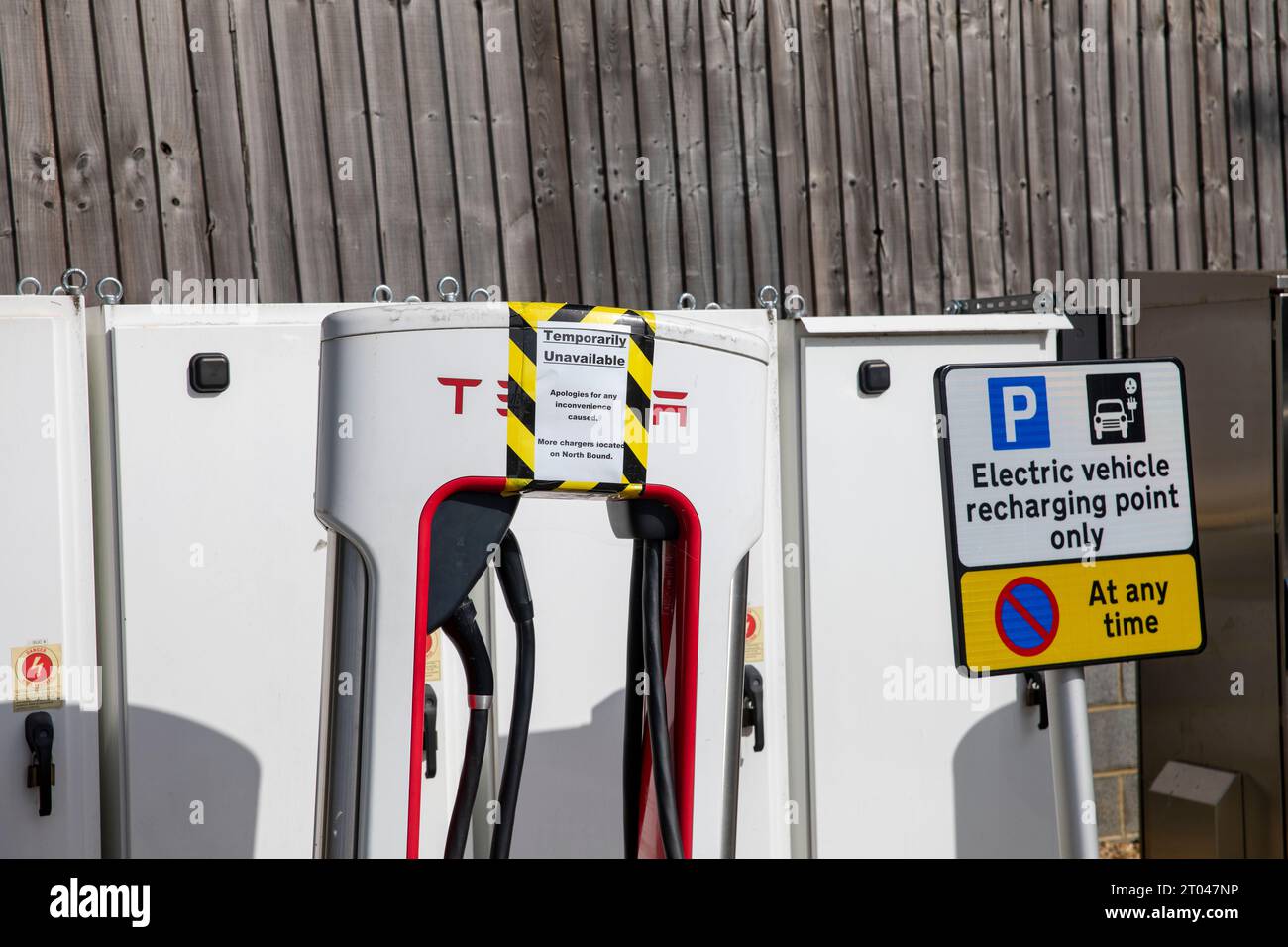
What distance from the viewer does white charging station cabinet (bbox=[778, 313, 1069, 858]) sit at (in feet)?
11.5

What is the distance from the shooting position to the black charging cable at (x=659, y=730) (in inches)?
88.7

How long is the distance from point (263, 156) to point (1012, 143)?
300cm

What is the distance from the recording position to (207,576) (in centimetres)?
300

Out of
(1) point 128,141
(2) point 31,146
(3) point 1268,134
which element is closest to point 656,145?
(1) point 128,141

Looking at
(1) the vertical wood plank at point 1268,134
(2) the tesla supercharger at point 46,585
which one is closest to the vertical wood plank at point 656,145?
(2) the tesla supercharger at point 46,585

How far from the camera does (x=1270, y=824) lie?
14.3 feet

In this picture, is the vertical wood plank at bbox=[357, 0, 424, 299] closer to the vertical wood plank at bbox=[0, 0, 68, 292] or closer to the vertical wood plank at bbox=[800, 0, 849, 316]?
the vertical wood plank at bbox=[0, 0, 68, 292]

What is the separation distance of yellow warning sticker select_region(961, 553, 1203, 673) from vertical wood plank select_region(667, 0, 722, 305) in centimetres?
262

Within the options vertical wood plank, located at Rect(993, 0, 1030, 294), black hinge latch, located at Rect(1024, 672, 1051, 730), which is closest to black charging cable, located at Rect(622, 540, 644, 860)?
black hinge latch, located at Rect(1024, 672, 1051, 730)

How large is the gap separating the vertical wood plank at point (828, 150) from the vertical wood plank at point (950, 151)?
33cm

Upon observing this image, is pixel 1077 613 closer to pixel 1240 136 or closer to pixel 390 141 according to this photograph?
pixel 390 141

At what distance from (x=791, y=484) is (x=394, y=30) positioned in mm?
2175

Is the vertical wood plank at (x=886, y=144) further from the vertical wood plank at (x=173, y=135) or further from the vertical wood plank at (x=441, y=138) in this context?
the vertical wood plank at (x=173, y=135)

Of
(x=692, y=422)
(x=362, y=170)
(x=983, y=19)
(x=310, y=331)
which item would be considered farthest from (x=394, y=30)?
(x=692, y=422)
